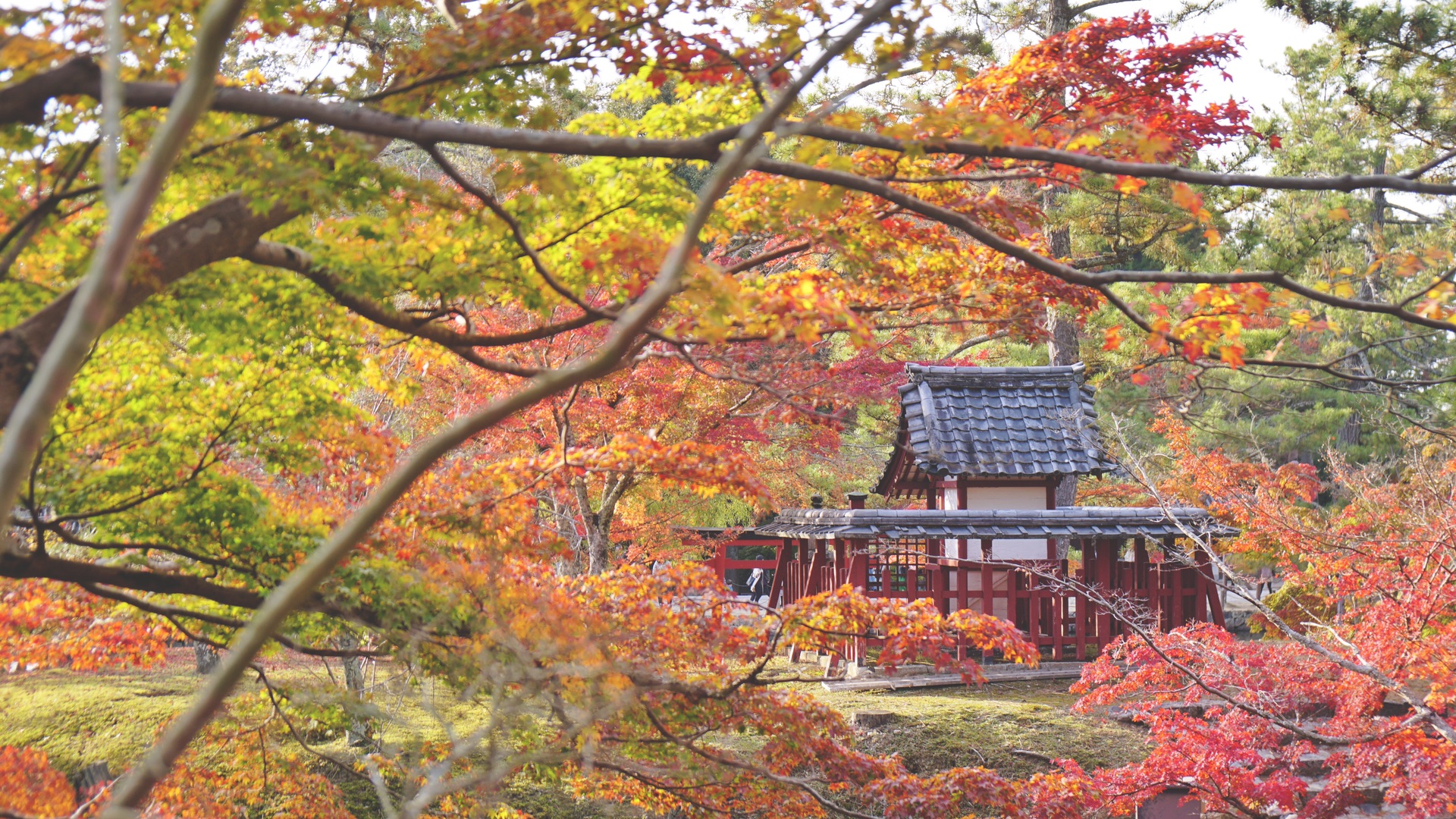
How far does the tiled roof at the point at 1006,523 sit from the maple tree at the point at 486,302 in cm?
397

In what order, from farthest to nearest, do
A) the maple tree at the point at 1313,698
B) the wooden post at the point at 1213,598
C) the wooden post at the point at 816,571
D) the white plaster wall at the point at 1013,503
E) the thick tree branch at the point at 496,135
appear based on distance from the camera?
the wooden post at the point at 816,571 → the white plaster wall at the point at 1013,503 → the wooden post at the point at 1213,598 → the maple tree at the point at 1313,698 → the thick tree branch at the point at 496,135

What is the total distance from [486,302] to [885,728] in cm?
586

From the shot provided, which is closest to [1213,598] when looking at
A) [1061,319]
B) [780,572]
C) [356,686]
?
[1061,319]

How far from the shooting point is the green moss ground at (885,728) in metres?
8.44

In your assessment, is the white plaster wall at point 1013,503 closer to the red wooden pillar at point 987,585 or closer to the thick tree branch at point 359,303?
the red wooden pillar at point 987,585

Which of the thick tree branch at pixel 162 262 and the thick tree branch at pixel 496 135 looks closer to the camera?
the thick tree branch at pixel 496 135

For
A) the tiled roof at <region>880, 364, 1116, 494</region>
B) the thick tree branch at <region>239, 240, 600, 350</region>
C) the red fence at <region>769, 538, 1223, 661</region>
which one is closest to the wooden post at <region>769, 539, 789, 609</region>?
the red fence at <region>769, 538, 1223, 661</region>

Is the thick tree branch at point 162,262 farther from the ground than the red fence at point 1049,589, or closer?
farther from the ground

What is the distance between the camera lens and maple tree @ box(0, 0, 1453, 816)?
8.70 ft

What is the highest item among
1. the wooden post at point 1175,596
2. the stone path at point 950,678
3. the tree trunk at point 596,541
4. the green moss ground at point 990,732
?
the tree trunk at point 596,541

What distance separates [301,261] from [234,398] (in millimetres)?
1053

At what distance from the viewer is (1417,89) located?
10.1m

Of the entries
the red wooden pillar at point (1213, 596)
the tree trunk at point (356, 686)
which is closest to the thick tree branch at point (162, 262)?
the tree trunk at point (356, 686)

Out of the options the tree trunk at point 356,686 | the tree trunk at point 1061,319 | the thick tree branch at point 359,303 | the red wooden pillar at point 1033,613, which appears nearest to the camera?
the thick tree branch at point 359,303
